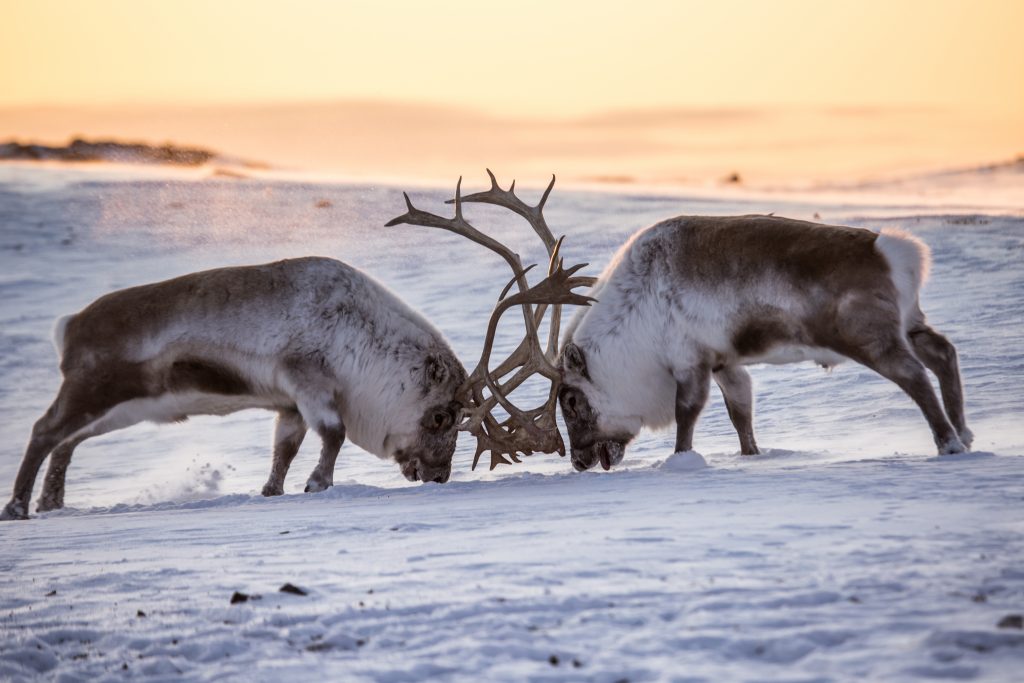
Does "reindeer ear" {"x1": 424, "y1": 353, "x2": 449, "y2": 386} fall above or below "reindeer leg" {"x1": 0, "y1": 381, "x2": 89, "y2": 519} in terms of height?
above

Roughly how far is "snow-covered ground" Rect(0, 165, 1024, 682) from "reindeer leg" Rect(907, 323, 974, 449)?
0.34 meters

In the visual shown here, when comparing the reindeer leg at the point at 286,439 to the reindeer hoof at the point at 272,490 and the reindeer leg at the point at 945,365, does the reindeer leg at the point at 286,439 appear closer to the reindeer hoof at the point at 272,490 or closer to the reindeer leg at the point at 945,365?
the reindeer hoof at the point at 272,490

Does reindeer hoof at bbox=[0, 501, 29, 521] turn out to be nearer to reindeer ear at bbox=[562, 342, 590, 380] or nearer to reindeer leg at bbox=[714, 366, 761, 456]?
reindeer ear at bbox=[562, 342, 590, 380]

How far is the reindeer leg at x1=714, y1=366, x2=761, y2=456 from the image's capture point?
8.55 meters

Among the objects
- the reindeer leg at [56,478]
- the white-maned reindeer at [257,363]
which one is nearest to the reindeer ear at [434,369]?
the white-maned reindeer at [257,363]

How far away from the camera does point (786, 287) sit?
7.59 m

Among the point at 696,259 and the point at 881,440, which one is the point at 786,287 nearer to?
the point at 696,259

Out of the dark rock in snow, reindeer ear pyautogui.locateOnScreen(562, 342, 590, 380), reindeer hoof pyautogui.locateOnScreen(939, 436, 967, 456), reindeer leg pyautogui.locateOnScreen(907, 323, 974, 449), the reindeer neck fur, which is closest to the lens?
the dark rock in snow

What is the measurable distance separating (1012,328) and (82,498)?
7.85 m

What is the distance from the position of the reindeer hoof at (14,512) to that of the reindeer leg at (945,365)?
17.6 feet

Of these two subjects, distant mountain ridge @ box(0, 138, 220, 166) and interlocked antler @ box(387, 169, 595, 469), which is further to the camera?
distant mountain ridge @ box(0, 138, 220, 166)

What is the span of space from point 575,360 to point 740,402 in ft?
3.69

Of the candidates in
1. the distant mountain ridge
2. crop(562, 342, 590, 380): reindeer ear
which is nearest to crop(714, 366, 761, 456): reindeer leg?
crop(562, 342, 590, 380): reindeer ear

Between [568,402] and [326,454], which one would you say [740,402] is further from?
[326,454]
